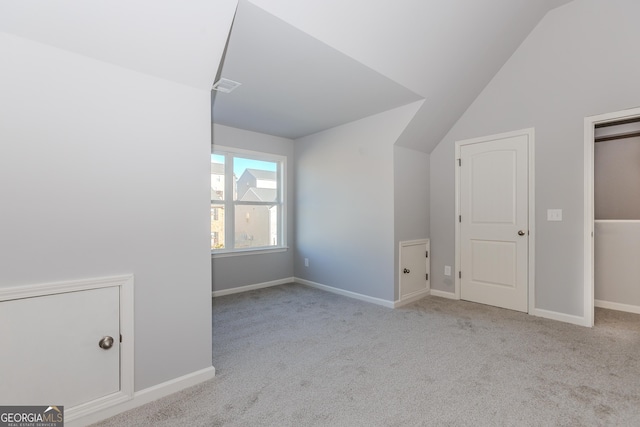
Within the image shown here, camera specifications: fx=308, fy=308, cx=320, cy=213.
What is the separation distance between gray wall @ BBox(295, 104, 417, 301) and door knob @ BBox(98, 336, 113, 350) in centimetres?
273

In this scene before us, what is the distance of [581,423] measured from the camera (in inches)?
63.5

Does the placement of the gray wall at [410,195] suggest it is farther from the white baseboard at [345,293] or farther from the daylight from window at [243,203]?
the daylight from window at [243,203]

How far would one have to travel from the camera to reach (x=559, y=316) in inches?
123

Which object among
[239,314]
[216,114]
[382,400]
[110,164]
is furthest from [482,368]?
[216,114]

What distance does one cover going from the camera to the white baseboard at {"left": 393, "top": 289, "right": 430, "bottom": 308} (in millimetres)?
3585

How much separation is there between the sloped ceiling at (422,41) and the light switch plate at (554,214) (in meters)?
1.47

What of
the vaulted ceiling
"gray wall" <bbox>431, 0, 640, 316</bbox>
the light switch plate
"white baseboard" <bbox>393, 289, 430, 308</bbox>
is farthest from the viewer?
"white baseboard" <bbox>393, 289, 430, 308</bbox>

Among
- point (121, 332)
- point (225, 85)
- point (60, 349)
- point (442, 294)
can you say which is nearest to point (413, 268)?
point (442, 294)

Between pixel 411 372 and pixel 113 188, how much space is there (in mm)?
2199

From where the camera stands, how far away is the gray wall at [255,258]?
414 centimetres

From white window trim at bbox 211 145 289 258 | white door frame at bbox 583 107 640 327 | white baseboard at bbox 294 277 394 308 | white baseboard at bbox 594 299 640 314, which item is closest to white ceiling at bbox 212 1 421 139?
white window trim at bbox 211 145 289 258

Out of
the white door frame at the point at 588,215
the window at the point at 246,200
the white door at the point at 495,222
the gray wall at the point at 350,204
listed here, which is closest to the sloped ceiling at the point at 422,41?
the gray wall at the point at 350,204

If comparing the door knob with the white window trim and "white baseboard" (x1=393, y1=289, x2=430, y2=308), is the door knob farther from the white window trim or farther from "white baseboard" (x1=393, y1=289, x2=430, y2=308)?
"white baseboard" (x1=393, y1=289, x2=430, y2=308)

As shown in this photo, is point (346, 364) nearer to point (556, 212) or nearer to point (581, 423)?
point (581, 423)
